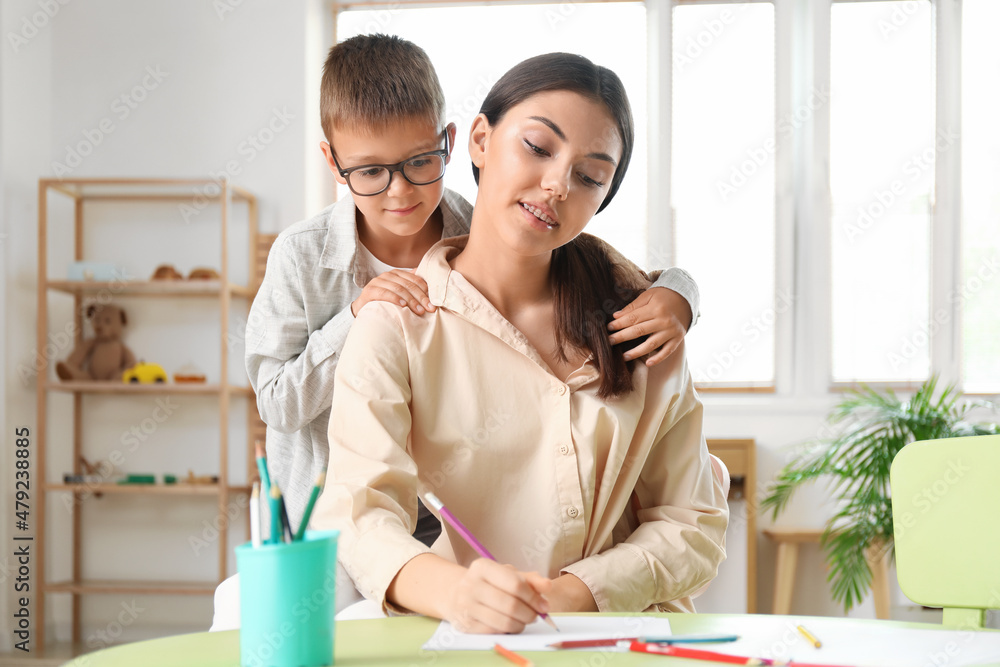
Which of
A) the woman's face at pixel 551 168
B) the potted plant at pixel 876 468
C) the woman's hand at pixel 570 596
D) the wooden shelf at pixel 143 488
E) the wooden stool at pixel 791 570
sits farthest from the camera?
the wooden shelf at pixel 143 488

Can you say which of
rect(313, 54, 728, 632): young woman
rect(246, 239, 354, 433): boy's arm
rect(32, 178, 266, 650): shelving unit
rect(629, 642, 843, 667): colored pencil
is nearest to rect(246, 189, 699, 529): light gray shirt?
rect(246, 239, 354, 433): boy's arm

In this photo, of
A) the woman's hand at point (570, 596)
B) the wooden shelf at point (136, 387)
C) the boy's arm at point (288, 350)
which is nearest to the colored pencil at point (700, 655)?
the woman's hand at point (570, 596)

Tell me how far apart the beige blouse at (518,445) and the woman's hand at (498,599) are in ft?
0.80

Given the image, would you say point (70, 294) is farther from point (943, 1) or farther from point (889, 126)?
point (943, 1)

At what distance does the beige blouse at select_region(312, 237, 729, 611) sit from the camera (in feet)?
3.47

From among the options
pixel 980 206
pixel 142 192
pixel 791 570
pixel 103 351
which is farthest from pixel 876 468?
pixel 142 192

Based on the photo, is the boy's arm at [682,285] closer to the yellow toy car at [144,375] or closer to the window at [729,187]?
the window at [729,187]

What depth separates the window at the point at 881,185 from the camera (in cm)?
380

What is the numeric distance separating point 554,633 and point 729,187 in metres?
3.38

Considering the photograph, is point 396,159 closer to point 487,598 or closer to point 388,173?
point 388,173

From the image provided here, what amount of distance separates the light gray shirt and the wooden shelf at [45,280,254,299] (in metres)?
1.99

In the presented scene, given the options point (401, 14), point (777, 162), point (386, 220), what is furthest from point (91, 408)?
point (777, 162)

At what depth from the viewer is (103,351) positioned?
3625 mm

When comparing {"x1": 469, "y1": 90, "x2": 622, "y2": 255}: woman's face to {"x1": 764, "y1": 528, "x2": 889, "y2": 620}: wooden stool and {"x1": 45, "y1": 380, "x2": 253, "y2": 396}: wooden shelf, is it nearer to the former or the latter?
{"x1": 45, "y1": 380, "x2": 253, "y2": 396}: wooden shelf
